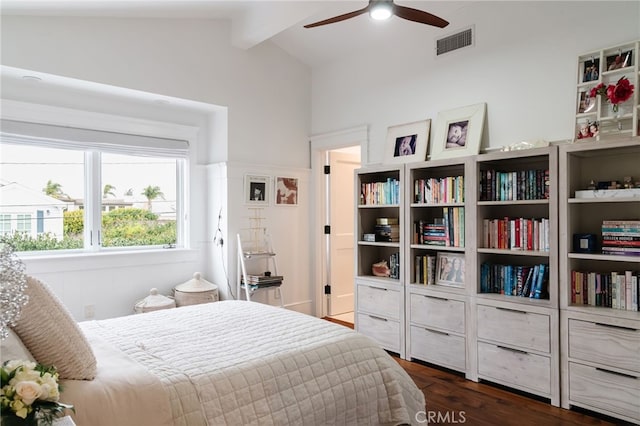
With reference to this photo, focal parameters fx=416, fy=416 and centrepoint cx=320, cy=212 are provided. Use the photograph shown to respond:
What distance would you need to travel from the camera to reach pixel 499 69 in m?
3.38

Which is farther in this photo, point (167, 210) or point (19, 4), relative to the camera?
point (167, 210)

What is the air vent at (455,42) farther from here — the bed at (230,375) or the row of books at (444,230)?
the bed at (230,375)

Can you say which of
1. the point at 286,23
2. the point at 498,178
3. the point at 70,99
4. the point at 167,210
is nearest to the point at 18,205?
the point at 70,99

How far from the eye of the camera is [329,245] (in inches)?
197

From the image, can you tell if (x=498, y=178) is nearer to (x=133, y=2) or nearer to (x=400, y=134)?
(x=400, y=134)

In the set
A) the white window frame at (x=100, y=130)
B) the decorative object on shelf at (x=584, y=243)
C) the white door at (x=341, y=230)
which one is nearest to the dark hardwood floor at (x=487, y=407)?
the decorative object on shelf at (x=584, y=243)

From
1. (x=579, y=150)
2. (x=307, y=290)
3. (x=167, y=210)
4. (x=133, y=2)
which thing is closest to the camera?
(x=579, y=150)

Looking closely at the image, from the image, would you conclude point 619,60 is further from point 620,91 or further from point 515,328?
point 515,328

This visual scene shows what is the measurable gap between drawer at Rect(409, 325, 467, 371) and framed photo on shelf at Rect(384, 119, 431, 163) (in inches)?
60.5

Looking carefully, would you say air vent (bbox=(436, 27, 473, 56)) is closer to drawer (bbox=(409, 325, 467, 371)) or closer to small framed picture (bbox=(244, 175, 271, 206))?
small framed picture (bbox=(244, 175, 271, 206))

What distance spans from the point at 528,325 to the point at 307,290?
8.77ft

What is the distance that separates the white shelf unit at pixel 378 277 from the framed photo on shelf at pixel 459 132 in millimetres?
422

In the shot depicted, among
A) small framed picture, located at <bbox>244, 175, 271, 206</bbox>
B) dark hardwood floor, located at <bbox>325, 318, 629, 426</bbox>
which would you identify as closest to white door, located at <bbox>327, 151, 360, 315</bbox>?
small framed picture, located at <bbox>244, 175, 271, 206</bbox>

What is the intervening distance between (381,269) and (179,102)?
8.37 feet
